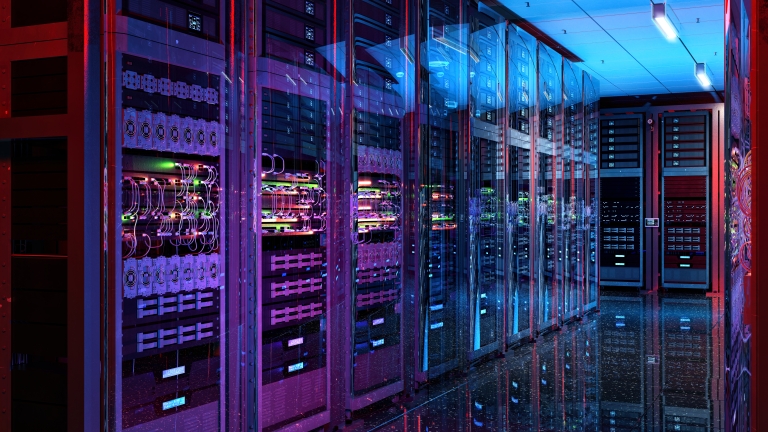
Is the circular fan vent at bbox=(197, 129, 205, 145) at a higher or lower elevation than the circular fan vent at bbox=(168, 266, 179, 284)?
higher

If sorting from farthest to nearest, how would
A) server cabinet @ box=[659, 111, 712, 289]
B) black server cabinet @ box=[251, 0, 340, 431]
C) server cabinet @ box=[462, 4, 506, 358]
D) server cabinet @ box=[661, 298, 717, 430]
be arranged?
server cabinet @ box=[659, 111, 712, 289], server cabinet @ box=[462, 4, 506, 358], server cabinet @ box=[661, 298, 717, 430], black server cabinet @ box=[251, 0, 340, 431]

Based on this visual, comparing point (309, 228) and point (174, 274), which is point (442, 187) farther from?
point (174, 274)

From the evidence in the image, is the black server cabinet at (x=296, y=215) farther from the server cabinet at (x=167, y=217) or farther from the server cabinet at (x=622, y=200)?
the server cabinet at (x=622, y=200)

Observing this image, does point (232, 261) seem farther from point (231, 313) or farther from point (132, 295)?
point (132, 295)

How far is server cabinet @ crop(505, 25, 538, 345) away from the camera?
6.49 meters

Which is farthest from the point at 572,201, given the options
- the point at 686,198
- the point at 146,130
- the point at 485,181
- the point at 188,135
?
the point at 146,130

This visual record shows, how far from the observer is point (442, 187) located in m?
5.00

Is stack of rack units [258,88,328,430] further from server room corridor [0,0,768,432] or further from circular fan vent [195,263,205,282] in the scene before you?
circular fan vent [195,263,205,282]

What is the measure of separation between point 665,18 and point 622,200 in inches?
233

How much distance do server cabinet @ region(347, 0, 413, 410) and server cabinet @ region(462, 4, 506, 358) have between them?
109 cm

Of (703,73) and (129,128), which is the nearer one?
(129,128)

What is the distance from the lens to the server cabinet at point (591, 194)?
8.92 meters

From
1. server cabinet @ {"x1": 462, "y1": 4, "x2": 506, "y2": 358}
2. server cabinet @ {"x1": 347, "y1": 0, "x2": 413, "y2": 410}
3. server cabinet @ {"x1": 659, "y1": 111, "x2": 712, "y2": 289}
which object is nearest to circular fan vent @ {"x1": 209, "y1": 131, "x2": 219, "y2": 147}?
server cabinet @ {"x1": 347, "y1": 0, "x2": 413, "y2": 410}

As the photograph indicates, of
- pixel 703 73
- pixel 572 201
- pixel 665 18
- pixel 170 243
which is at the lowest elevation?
pixel 170 243
